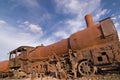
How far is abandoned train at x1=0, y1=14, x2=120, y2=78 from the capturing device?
825 centimetres

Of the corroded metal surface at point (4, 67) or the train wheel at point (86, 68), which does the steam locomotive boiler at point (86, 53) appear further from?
the corroded metal surface at point (4, 67)

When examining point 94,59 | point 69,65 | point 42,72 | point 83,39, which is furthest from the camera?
point 42,72

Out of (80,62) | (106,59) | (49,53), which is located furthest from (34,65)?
(106,59)

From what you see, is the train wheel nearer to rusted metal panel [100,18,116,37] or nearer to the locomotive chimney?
rusted metal panel [100,18,116,37]

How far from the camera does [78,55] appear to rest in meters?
9.70

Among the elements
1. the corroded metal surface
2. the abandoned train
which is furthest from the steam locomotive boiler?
the corroded metal surface

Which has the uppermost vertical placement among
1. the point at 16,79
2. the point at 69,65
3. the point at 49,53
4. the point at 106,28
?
the point at 106,28

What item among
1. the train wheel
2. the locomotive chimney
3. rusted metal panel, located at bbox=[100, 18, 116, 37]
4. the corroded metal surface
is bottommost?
the train wheel

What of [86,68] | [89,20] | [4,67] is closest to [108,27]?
[89,20]

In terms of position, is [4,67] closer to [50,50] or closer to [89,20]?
[50,50]

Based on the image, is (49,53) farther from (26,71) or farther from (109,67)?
(109,67)

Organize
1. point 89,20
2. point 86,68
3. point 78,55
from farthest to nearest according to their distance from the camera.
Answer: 1. point 89,20
2. point 78,55
3. point 86,68

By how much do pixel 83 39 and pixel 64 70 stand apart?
3.10m

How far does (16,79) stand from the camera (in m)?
12.5
